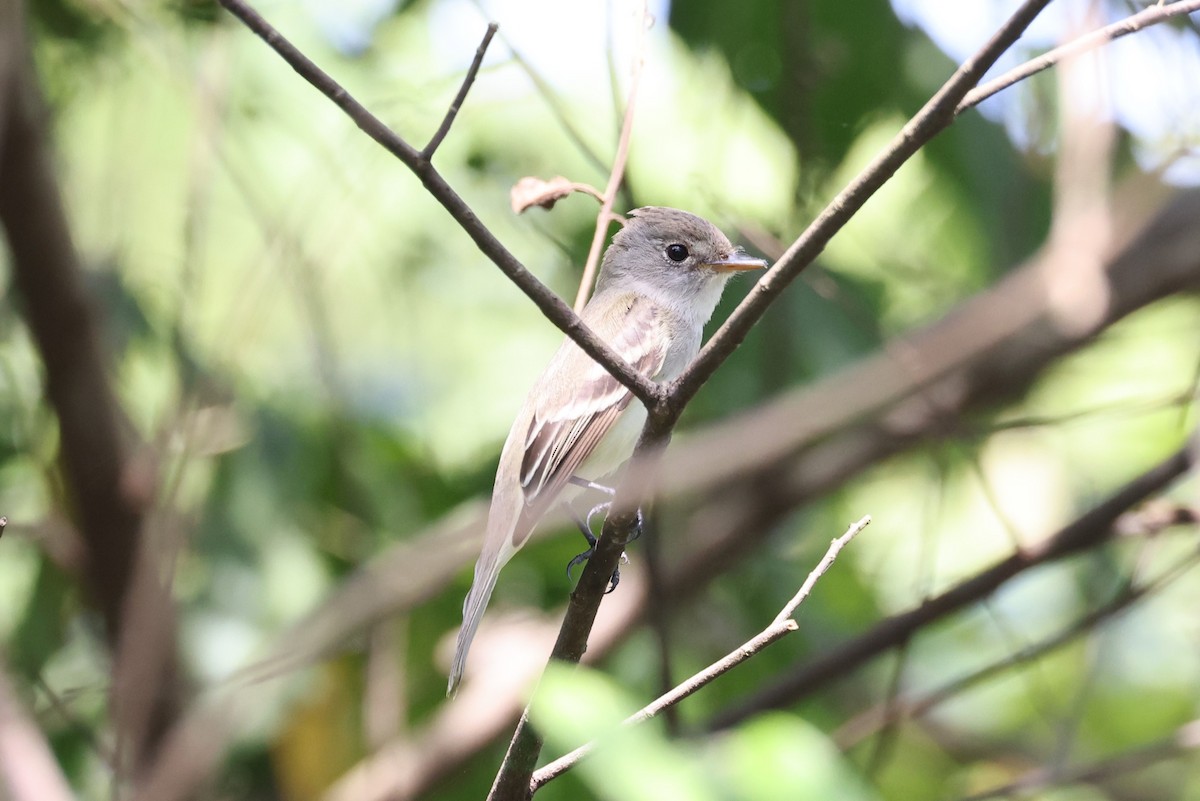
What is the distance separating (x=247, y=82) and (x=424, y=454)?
148 centimetres

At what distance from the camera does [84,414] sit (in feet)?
13.2

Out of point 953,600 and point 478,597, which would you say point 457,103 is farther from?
point 953,600

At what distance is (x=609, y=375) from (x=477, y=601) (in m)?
0.59

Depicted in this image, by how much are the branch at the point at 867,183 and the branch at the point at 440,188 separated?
0.45ft

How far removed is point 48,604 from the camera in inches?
170

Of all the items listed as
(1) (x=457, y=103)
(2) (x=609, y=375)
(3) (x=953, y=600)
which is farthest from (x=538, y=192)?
(3) (x=953, y=600)

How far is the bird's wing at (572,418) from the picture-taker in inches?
117

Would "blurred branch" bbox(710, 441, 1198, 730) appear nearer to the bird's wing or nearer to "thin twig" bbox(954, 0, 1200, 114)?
the bird's wing

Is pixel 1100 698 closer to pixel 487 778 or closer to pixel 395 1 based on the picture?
pixel 487 778

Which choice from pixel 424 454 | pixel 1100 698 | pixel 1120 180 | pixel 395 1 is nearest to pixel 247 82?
pixel 395 1

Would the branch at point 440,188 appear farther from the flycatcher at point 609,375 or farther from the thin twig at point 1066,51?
the flycatcher at point 609,375

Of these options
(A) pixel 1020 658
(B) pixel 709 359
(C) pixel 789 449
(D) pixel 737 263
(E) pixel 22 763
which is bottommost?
(E) pixel 22 763

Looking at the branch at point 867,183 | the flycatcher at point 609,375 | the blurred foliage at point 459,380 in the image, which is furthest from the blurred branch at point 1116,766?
the branch at point 867,183

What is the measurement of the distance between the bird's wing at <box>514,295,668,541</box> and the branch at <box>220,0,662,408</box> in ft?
3.49
